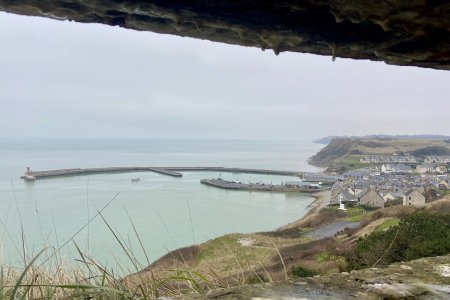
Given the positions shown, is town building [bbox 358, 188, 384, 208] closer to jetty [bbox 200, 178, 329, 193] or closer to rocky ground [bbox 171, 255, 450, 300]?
jetty [bbox 200, 178, 329, 193]

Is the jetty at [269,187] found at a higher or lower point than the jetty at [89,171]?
lower

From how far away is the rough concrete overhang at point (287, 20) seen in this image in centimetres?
121

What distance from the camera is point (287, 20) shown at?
→ 1.33m

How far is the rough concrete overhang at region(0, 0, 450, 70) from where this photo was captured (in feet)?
3.97

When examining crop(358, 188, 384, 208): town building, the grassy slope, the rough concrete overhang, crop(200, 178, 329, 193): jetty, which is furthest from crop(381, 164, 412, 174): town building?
the rough concrete overhang

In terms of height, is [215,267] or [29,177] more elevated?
[215,267]

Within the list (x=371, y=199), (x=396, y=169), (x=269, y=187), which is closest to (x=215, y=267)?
(x=371, y=199)

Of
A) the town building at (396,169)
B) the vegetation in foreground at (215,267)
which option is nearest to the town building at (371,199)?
the vegetation in foreground at (215,267)

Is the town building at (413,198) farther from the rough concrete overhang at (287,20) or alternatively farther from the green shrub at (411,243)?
the rough concrete overhang at (287,20)

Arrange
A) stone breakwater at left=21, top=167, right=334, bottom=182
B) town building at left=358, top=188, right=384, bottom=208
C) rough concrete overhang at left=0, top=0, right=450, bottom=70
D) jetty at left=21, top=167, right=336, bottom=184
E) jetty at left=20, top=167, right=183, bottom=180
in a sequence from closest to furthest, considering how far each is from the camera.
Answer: rough concrete overhang at left=0, top=0, right=450, bottom=70 < town building at left=358, top=188, right=384, bottom=208 < jetty at left=20, top=167, right=183, bottom=180 < jetty at left=21, top=167, right=336, bottom=184 < stone breakwater at left=21, top=167, right=334, bottom=182

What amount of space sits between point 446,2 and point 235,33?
0.64m

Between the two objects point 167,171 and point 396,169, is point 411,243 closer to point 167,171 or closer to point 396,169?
point 167,171

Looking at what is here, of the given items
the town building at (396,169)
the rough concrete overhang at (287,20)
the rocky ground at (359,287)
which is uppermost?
the rough concrete overhang at (287,20)

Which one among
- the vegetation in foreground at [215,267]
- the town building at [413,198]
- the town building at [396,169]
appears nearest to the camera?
the vegetation in foreground at [215,267]
